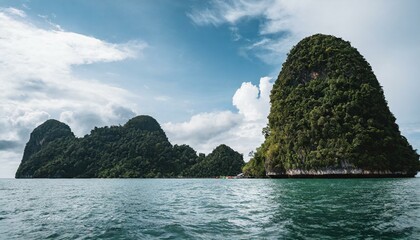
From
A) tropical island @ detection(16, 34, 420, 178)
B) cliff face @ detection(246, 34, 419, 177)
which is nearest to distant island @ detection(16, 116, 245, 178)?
tropical island @ detection(16, 34, 420, 178)

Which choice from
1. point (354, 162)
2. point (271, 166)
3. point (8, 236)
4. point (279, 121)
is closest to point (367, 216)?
point (8, 236)

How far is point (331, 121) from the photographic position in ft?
263

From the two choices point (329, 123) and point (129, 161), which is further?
point (129, 161)

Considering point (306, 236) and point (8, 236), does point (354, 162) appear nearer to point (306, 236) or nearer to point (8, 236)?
point (306, 236)

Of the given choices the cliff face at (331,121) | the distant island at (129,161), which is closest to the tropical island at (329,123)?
the cliff face at (331,121)

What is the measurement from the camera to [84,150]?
187 metres

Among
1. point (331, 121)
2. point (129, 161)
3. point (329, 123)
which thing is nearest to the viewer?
point (331, 121)

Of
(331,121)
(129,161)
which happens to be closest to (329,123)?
(331,121)

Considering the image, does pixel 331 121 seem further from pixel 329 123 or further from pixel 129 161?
pixel 129 161

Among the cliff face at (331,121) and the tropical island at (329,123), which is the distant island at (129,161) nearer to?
the tropical island at (329,123)

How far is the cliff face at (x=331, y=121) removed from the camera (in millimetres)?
74062

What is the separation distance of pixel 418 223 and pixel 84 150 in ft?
638

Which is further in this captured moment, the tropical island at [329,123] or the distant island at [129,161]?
the distant island at [129,161]

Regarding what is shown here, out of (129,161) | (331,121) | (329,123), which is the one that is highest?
(129,161)
